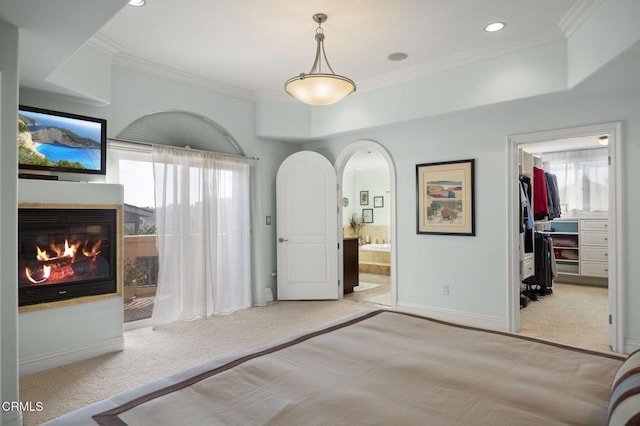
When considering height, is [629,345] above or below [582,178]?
below

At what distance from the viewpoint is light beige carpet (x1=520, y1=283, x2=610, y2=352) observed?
3.86m

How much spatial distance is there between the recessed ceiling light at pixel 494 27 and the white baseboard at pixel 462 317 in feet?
9.52

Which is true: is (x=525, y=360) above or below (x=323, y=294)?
above

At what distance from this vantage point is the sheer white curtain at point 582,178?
6.95 metres

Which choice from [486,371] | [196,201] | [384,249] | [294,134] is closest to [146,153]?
[196,201]

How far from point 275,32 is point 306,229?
2.82 meters

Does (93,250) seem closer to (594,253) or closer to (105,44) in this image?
(105,44)

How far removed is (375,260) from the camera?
835cm

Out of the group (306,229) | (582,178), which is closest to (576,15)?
(306,229)

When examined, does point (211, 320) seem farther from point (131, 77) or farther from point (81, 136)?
point (131, 77)

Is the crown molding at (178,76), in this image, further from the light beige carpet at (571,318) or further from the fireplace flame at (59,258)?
the light beige carpet at (571,318)

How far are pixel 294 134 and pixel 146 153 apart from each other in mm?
2015

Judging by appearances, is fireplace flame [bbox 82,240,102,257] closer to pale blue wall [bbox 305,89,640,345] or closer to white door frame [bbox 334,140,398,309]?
white door frame [bbox 334,140,398,309]

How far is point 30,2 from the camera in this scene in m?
2.03
